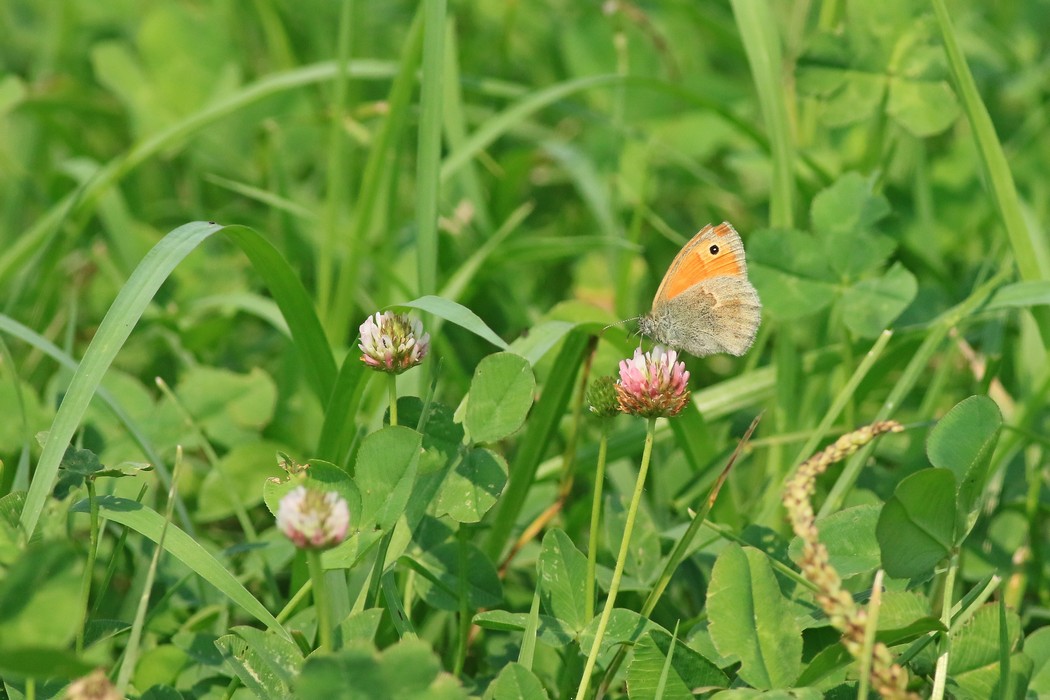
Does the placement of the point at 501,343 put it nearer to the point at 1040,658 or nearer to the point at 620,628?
the point at 620,628

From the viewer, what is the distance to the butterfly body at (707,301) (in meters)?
1.95

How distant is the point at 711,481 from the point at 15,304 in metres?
1.58

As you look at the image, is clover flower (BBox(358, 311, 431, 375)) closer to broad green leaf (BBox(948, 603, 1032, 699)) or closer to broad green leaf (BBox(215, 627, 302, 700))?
broad green leaf (BBox(215, 627, 302, 700))

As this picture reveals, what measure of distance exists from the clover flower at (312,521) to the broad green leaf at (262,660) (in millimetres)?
231

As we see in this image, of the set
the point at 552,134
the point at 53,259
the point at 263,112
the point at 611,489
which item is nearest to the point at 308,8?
the point at 263,112

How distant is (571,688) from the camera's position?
4.99ft

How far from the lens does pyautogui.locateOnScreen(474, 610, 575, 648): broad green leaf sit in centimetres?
140

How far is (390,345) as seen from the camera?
1426 mm

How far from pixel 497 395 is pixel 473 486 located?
129 mm

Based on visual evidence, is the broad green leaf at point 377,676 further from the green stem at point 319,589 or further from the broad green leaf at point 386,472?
the broad green leaf at point 386,472

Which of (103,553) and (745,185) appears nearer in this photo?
(103,553)

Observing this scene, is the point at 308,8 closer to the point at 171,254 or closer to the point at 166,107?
the point at 166,107

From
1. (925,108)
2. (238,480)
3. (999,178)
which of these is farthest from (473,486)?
(925,108)

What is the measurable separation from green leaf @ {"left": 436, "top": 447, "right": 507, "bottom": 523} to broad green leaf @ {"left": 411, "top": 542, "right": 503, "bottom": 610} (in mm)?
148
